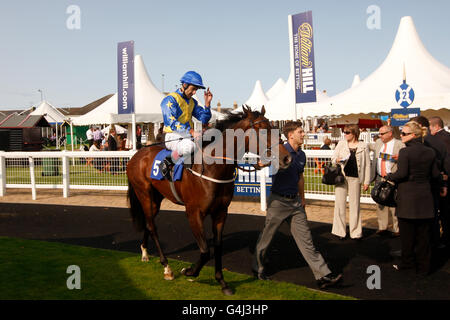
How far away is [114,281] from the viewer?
434 cm

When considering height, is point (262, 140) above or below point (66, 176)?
above

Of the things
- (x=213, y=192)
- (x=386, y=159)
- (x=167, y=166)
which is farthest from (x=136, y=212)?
(x=386, y=159)

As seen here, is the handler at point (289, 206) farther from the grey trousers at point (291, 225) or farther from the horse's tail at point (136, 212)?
the horse's tail at point (136, 212)

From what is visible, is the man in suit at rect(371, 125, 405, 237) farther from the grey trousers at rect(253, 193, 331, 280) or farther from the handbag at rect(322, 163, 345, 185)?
the grey trousers at rect(253, 193, 331, 280)

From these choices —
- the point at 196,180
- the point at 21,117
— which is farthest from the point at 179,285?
the point at 21,117

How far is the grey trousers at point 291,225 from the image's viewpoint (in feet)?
14.0

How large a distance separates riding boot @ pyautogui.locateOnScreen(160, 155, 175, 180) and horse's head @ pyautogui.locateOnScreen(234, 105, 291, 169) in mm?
1033

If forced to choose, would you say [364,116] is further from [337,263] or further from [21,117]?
[21,117]

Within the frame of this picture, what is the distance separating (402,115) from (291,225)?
678 centimetres

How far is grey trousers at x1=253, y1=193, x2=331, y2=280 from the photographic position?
4266 millimetres

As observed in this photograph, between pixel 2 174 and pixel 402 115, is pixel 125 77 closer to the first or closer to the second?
pixel 2 174

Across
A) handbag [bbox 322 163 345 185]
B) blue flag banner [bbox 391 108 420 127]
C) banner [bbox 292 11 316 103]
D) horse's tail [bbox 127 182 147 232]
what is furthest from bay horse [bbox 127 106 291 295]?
banner [bbox 292 11 316 103]

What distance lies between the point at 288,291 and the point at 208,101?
2285 mm

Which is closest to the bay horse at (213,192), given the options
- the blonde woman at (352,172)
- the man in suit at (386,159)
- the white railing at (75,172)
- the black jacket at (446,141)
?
the blonde woman at (352,172)
